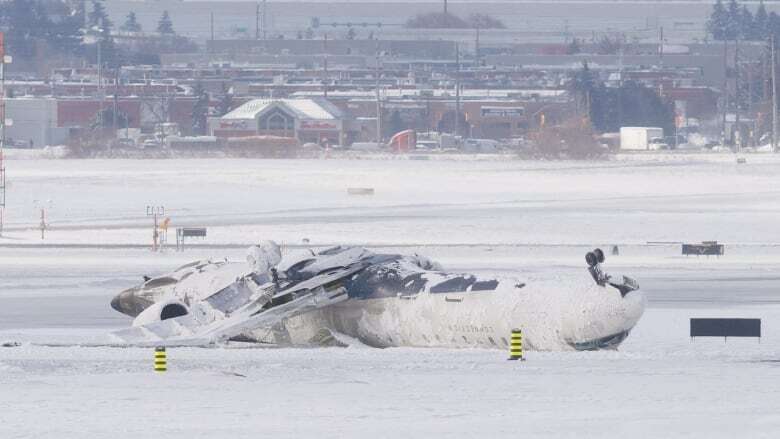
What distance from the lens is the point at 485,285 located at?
34281 mm

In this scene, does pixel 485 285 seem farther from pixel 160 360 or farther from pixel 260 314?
pixel 160 360

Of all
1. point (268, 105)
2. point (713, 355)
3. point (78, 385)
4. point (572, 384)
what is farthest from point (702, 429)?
point (268, 105)

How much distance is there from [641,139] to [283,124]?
35759mm

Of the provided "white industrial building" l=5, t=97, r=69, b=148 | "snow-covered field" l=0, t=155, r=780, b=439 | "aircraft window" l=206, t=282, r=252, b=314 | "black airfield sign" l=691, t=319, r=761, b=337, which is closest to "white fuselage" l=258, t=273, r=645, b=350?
"snow-covered field" l=0, t=155, r=780, b=439

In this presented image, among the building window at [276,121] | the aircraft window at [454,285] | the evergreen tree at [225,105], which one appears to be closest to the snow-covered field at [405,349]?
the aircraft window at [454,285]

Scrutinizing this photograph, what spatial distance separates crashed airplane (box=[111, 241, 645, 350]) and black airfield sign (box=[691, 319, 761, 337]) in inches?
126

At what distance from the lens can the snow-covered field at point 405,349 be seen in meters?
27.7

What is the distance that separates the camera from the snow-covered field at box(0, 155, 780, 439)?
27.7m

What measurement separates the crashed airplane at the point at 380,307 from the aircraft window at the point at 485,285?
19 mm

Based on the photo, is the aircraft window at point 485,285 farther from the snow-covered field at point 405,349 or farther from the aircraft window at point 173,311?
the aircraft window at point 173,311

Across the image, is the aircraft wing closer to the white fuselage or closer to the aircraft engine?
the white fuselage

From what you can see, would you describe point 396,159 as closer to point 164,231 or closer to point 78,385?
point 164,231

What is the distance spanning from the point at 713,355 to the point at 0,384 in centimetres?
1342

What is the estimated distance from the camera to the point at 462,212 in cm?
8069
